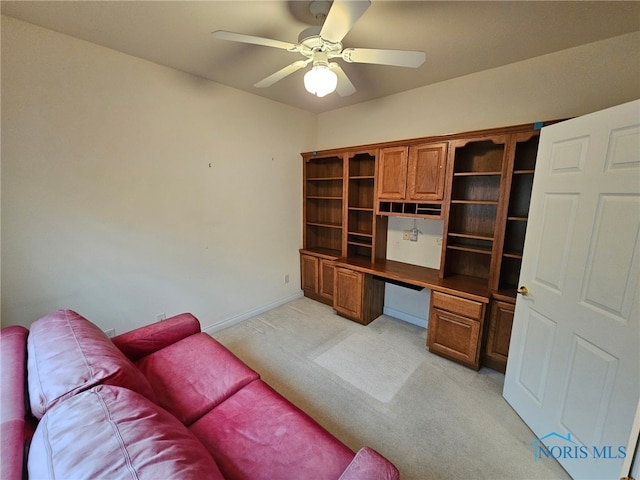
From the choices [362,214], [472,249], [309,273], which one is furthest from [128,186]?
[472,249]

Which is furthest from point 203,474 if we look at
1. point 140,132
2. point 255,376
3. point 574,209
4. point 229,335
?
point 140,132

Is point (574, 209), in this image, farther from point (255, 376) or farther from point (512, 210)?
point (255, 376)

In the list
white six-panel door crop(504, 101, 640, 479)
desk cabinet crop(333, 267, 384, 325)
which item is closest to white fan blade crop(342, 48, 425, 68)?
white six-panel door crop(504, 101, 640, 479)

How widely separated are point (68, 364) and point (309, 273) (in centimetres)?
295

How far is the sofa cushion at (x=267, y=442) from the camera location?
1.09m

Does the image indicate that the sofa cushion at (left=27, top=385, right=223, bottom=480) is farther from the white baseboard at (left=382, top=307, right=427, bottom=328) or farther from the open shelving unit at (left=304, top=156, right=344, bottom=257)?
the open shelving unit at (left=304, top=156, right=344, bottom=257)

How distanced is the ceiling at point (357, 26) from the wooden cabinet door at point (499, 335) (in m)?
2.06

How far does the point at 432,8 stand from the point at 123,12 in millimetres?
1933

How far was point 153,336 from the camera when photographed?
1857 millimetres

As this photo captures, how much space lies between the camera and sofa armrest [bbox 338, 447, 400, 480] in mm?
950

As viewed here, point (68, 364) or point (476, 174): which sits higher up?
point (476, 174)

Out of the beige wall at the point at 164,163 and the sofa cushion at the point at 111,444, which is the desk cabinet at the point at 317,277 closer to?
the beige wall at the point at 164,163

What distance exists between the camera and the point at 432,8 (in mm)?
1616

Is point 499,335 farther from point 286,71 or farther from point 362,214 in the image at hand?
point 286,71
